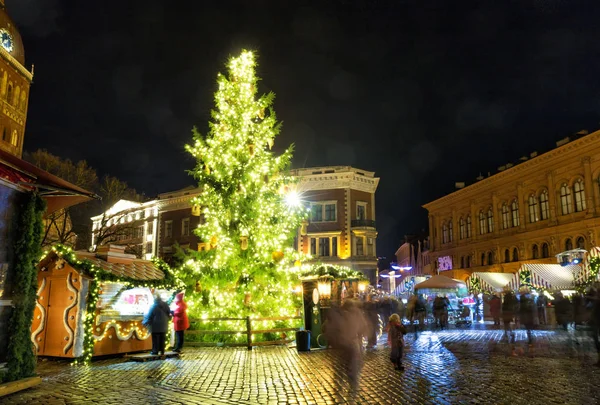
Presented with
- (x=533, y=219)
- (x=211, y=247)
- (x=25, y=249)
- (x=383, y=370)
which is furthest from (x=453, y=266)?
(x=25, y=249)

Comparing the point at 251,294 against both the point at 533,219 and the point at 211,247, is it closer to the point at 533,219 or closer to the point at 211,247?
the point at 211,247

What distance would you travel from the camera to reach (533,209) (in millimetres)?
43562

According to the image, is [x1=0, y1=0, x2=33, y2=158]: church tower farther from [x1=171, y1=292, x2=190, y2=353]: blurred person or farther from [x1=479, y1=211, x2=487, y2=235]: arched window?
[x1=479, y1=211, x2=487, y2=235]: arched window

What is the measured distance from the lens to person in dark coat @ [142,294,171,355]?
13242mm

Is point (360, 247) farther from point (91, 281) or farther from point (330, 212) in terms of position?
point (91, 281)

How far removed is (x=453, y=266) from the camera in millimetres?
55906

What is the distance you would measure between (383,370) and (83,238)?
33941 mm

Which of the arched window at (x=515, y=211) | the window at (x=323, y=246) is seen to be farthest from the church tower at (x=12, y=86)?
the arched window at (x=515, y=211)

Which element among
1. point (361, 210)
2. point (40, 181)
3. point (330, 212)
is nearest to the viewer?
point (40, 181)

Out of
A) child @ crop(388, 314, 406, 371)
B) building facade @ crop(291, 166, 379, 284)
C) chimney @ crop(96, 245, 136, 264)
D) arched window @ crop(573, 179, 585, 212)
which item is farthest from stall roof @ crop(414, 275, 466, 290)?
building facade @ crop(291, 166, 379, 284)

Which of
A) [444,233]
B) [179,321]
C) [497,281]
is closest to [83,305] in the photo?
[179,321]

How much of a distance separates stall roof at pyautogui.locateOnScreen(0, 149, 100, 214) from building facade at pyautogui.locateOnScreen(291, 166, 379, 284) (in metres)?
38.0

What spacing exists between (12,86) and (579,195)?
63199 mm

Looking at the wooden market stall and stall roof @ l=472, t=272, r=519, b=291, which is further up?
stall roof @ l=472, t=272, r=519, b=291
